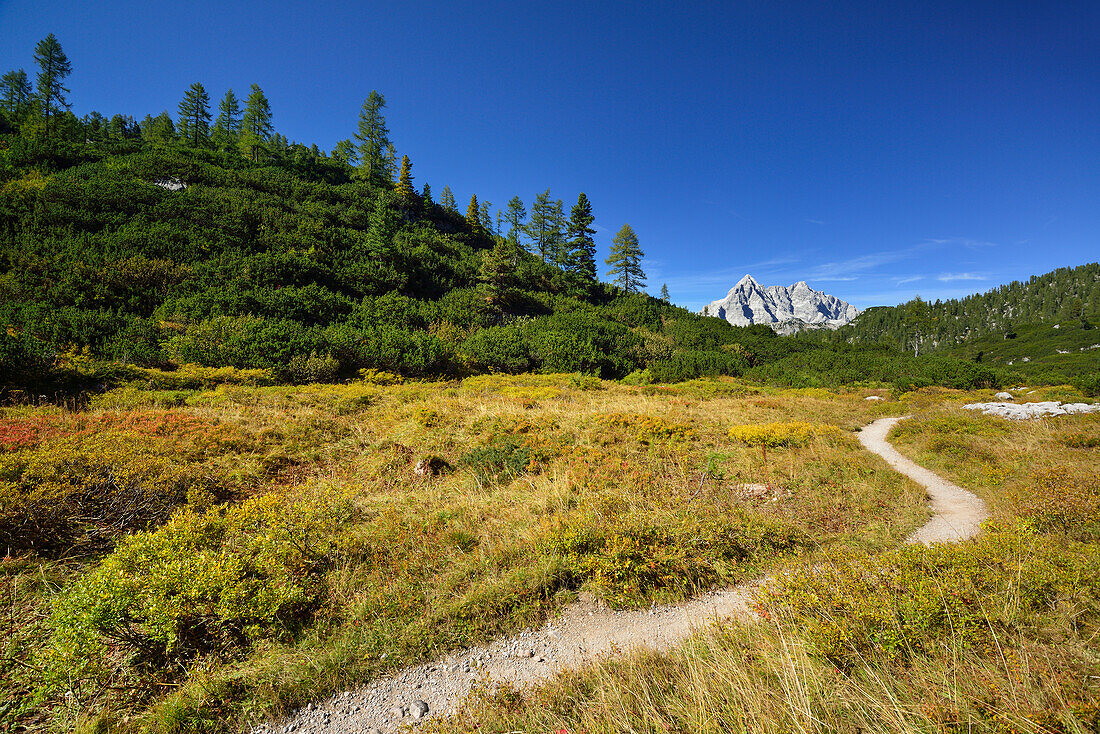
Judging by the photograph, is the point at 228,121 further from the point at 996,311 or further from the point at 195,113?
the point at 996,311

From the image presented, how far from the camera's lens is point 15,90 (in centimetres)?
5350

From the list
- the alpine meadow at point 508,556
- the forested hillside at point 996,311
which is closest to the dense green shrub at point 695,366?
the alpine meadow at point 508,556

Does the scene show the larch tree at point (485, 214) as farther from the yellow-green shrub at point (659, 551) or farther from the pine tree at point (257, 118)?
the yellow-green shrub at point (659, 551)

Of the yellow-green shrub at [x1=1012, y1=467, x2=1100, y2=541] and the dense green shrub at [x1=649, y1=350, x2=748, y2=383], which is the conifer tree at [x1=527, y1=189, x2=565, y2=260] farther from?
the yellow-green shrub at [x1=1012, y1=467, x2=1100, y2=541]

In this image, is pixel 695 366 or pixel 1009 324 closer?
pixel 695 366

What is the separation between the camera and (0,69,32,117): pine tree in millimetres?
52812

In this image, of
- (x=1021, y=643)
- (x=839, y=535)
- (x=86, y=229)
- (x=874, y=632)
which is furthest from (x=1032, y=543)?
(x=86, y=229)

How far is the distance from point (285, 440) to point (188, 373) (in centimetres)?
1028

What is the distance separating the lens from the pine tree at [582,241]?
48.1m

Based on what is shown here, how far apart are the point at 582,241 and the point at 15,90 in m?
84.4

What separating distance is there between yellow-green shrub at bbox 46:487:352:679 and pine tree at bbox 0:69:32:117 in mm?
92679

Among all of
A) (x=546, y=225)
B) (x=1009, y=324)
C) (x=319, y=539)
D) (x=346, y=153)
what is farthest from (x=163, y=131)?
(x=1009, y=324)

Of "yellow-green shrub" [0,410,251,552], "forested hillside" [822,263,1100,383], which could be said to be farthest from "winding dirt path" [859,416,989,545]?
"forested hillside" [822,263,1100,383]

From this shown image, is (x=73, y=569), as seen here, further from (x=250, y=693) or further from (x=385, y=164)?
(x=385, y=164)
